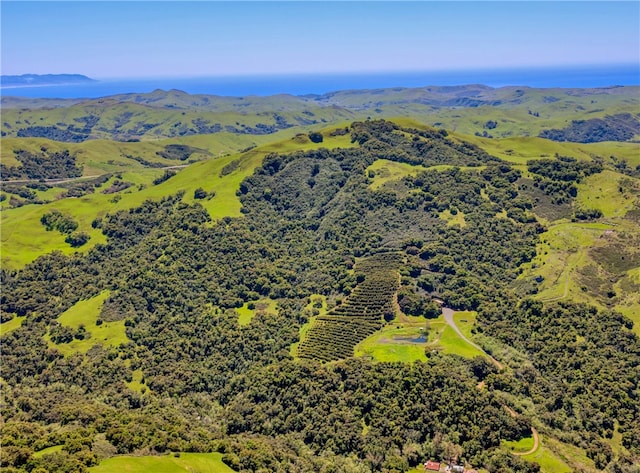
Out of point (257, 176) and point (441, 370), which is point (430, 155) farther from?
point (441, 370)

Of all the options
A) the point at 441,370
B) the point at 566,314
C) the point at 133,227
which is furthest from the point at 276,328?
the point at 133,227

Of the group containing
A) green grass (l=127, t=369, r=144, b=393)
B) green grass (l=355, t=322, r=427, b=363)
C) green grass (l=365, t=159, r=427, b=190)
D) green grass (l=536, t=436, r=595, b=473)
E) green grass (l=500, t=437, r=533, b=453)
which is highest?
green grass (l=365, t=159, r=427, b=190)

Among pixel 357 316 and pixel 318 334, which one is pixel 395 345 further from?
pixel 318 334

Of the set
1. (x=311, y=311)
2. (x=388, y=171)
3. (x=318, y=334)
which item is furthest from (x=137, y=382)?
(x=388, y=171)

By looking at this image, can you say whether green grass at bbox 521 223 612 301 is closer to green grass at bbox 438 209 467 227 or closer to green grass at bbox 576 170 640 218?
green grass at bbox 576 170 640 218

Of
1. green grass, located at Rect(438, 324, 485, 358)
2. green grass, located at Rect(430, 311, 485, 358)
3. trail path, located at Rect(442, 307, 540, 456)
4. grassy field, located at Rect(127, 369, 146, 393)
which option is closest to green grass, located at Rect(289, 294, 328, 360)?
green grass, located at Rect(430, 311, 485, 358)

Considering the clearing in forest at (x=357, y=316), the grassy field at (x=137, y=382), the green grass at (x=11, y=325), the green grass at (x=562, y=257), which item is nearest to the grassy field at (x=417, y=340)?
the clearing in forest at (x=357, y=316)
